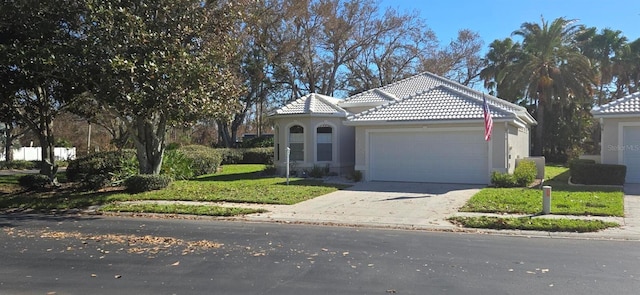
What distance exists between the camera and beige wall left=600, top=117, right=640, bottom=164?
17.7m

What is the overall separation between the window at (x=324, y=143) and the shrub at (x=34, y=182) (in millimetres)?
10963

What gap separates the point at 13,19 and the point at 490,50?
35418 millimetres

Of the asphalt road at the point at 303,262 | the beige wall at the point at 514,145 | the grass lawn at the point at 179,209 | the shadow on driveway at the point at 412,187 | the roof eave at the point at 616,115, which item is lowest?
the asphalt road at the point at 303,262

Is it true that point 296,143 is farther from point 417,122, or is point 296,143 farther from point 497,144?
point 497,144

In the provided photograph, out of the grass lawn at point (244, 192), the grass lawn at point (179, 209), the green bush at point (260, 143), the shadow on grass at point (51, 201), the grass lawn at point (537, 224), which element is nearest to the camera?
the grass lawn at point (537, 224)

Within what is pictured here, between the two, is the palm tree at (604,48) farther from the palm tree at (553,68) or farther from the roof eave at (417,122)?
the roof eave at (417,122)

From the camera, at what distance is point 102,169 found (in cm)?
1877

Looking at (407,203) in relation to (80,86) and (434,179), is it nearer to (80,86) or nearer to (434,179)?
(434,179)

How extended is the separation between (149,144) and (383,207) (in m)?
9.02

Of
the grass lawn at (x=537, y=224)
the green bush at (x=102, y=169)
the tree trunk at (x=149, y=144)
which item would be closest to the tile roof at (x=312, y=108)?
the tree trunk at (x=149, y=144)

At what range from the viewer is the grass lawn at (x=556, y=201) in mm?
11742

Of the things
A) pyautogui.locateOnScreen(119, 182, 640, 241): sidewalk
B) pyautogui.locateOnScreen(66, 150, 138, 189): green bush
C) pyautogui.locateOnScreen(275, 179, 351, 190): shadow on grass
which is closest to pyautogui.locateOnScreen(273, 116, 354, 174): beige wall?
pyautogui.locateOnScreen(275, 179, 351, 190): shadow on grass

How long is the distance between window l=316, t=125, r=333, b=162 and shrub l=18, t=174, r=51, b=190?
10963 millimetres

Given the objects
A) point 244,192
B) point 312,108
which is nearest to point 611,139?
point 312,108
